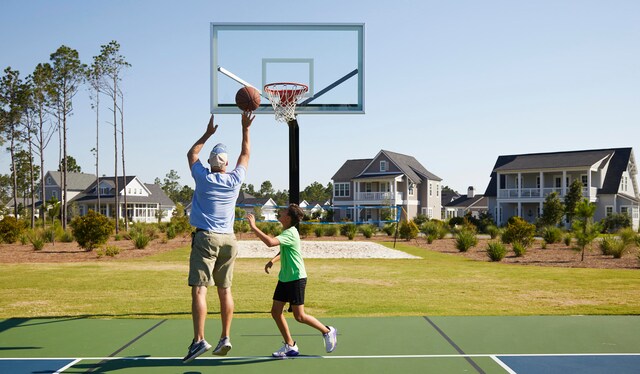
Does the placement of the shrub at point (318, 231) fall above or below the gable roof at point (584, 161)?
below

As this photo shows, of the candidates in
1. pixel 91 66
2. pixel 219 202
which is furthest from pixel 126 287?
pixel 91 66

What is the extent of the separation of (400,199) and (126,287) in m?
44.9

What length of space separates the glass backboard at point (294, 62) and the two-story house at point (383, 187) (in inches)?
1648

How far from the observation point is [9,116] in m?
48.8

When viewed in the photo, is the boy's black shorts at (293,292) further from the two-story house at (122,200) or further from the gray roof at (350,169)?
the two-story house at (122,200)

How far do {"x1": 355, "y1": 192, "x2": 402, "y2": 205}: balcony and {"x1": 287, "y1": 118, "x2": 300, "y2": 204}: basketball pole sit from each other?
44.9 metres

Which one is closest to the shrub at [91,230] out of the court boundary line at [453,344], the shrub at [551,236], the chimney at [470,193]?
the court boundary line at [453,344]

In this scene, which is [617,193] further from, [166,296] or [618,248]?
[166,296]

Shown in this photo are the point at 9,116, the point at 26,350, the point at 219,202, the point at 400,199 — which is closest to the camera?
the point at 219,202

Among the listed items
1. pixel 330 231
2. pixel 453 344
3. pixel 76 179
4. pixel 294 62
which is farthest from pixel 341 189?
pixel 453 344

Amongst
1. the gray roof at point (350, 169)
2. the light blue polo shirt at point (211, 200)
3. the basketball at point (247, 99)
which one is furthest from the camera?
the gray roof at point (350, 169)

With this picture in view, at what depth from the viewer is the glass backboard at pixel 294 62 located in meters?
10.5

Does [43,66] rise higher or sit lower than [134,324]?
higher

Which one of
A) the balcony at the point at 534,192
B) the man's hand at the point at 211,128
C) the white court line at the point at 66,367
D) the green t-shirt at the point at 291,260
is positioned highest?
the man's hand at the point at 211,128
